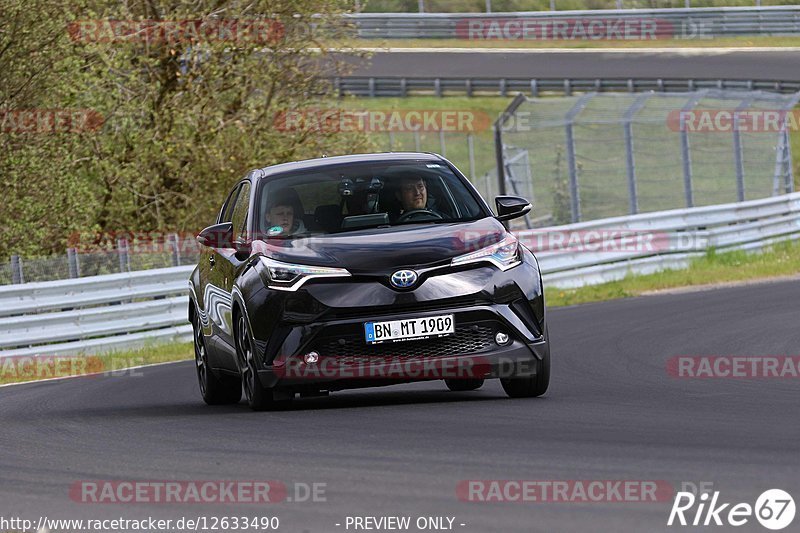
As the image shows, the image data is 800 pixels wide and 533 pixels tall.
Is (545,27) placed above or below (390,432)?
below

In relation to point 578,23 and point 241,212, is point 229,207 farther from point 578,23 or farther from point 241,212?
point 578,23

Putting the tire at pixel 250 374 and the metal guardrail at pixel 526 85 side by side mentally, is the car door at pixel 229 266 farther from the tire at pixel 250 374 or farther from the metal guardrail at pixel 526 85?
the metal guardrail at pixel 526 85

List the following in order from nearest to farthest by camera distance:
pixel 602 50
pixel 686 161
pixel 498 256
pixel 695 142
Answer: pixel 498 256
pixel 686 161
pixel 695 142
pixel 602 50

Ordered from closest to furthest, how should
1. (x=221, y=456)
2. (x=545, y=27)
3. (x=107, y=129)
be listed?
(x=221, y=456) → (x=107, y=129) → (x=545, y=27)

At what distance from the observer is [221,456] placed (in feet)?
25.4

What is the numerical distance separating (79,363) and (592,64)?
35473 mm

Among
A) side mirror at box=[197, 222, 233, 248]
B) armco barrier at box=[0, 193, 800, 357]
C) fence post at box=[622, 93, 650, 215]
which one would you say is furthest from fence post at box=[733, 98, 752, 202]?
side mirror at box=[197, 222, 233, 248]

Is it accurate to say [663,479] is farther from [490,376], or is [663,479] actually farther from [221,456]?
[490,376]

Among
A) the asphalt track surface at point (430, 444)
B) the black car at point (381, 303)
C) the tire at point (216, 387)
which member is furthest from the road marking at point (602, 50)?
the black car at point (381, 303)

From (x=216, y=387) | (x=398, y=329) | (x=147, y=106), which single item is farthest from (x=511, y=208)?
(x=147, y=106)

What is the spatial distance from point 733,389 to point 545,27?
45886 mm

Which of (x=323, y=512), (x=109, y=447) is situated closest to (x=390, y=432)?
(x=109, y=447)

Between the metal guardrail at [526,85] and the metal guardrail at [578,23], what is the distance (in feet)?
7.60

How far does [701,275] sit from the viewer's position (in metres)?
23.2
